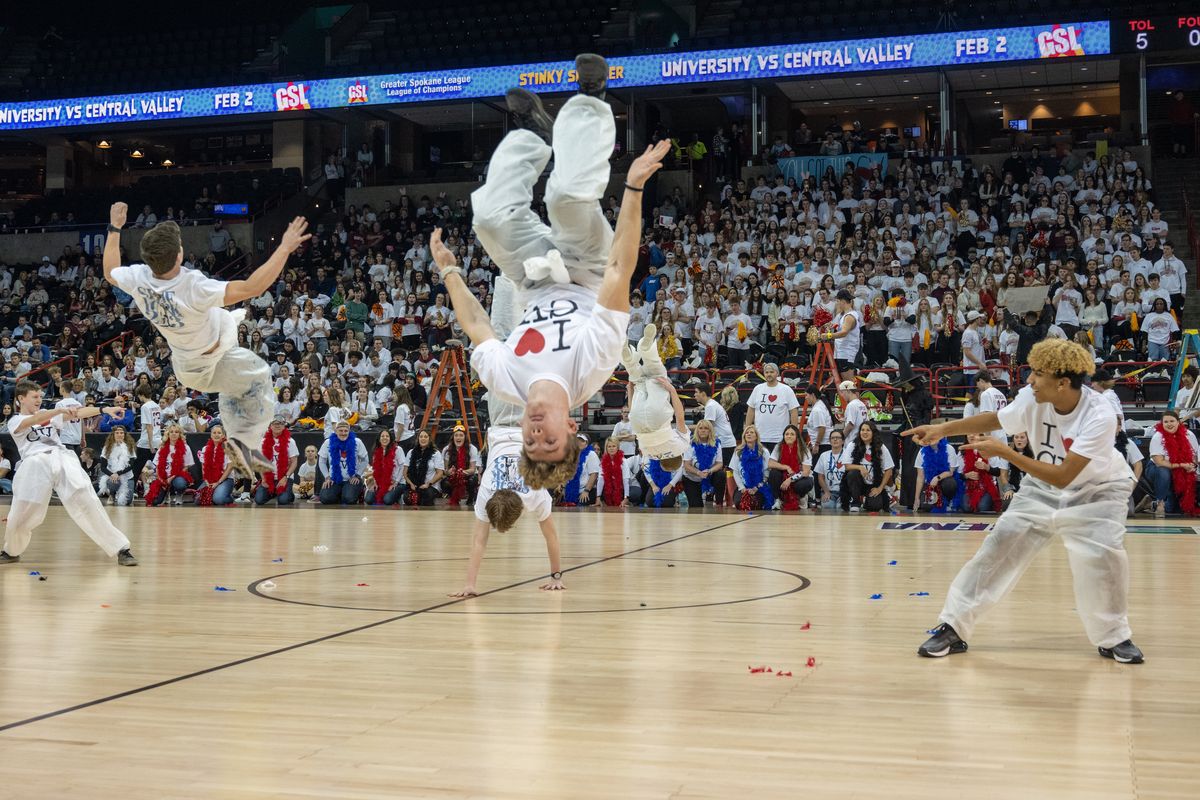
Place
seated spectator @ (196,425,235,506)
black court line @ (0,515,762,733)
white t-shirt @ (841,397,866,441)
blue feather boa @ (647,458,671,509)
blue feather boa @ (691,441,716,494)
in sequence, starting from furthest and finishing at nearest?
seated spectator @ (196,425,235,506) < blue feather boa @ (647,458,671,509) < blue feather boa @ (691,441,716,494) < white t-shirt @ (841,397,866,441) < black court line @ (0,515,762,733)

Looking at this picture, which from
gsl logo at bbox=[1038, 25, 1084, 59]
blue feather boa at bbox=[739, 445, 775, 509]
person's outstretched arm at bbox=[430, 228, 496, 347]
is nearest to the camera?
person's outstretched arm at bbox=[430, 228, 496, 347]

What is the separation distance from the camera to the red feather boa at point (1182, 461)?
52.4 feet

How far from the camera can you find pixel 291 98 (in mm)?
32562

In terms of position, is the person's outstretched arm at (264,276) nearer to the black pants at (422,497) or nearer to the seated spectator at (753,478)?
the seated spectator at (753,478)

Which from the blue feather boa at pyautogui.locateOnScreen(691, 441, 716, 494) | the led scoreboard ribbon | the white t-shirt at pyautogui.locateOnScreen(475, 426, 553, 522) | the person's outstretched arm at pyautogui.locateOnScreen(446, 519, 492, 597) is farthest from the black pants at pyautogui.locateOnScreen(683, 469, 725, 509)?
the led scoreboard ribbon

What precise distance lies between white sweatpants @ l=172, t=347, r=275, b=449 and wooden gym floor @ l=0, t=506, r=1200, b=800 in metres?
1.33

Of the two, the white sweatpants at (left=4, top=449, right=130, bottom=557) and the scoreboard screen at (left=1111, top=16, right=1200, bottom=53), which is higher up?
the scoreboard screen at (left=1111, top=16, right=1200, bottom=53)

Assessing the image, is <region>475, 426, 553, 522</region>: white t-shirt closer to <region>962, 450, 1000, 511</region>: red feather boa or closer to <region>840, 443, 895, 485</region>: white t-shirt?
<region>840, 443, 895, 485</region>: white t-shirt

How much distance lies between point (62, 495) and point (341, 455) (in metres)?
8.09

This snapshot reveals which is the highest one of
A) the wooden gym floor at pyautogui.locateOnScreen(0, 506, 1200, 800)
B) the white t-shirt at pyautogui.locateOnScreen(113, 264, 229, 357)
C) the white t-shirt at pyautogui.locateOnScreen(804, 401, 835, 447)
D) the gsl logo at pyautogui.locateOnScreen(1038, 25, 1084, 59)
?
the gsl logo at pyautogui.locateOnScreen(1038, 25, 1084, 59)

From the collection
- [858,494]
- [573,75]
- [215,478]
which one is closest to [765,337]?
[858,494]

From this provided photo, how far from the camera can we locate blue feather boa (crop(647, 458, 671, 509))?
18422 mm

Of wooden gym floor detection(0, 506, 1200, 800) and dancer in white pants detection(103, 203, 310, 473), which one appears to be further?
dancer in white pants detection(103, 203, 310, 473)

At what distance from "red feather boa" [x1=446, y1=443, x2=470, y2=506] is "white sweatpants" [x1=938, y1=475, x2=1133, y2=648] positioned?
1295 centimetres
